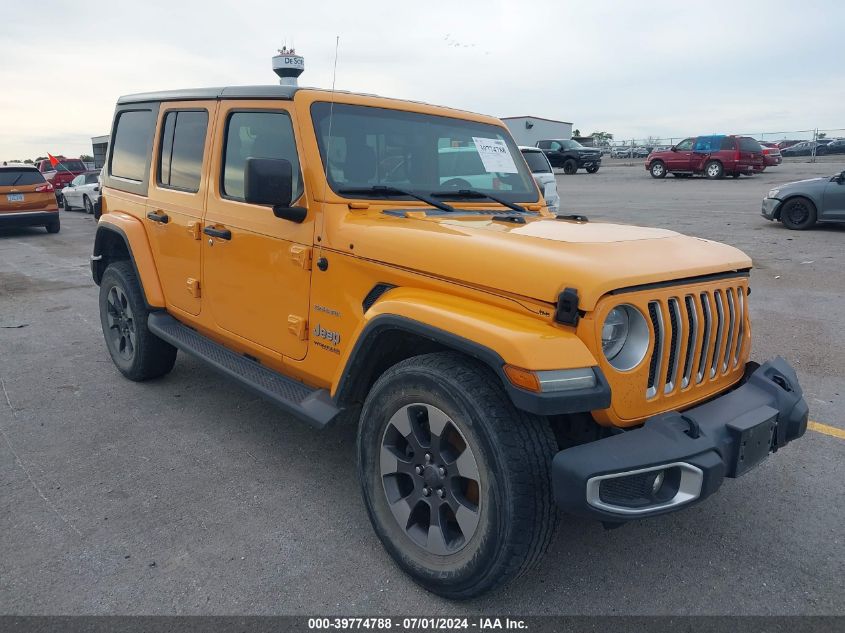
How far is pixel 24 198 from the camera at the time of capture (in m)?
14.3

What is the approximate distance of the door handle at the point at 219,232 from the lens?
141 inches

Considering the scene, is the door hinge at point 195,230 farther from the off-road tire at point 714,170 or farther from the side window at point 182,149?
the off-road tire at point 714,170

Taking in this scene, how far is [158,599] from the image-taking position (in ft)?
8.39

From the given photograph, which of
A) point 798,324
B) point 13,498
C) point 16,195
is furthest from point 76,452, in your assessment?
point 16,195

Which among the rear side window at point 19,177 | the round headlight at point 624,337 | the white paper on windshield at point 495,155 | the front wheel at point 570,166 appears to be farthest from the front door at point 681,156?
→ the round headlight at point 624,337

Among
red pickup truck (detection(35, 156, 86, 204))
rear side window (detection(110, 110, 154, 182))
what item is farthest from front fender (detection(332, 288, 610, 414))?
red pickup truck (detection(35, 156, 86, 204))

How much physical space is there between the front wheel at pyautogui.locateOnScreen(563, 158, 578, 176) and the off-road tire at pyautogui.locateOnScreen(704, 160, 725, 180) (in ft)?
23.0

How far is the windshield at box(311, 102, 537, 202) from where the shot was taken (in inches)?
128

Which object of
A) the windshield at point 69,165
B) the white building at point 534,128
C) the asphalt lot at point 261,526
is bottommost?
the asphalt lot at point 261,526

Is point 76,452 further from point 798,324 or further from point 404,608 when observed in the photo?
point 798,324

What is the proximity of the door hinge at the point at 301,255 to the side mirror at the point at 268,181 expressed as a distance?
21 centimetres

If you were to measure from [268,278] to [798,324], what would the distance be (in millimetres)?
5443

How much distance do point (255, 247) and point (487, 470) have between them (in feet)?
5.98

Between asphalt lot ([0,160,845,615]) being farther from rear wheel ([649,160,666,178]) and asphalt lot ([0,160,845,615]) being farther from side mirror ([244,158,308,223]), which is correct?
rear wheel ([649,160,666,178])
